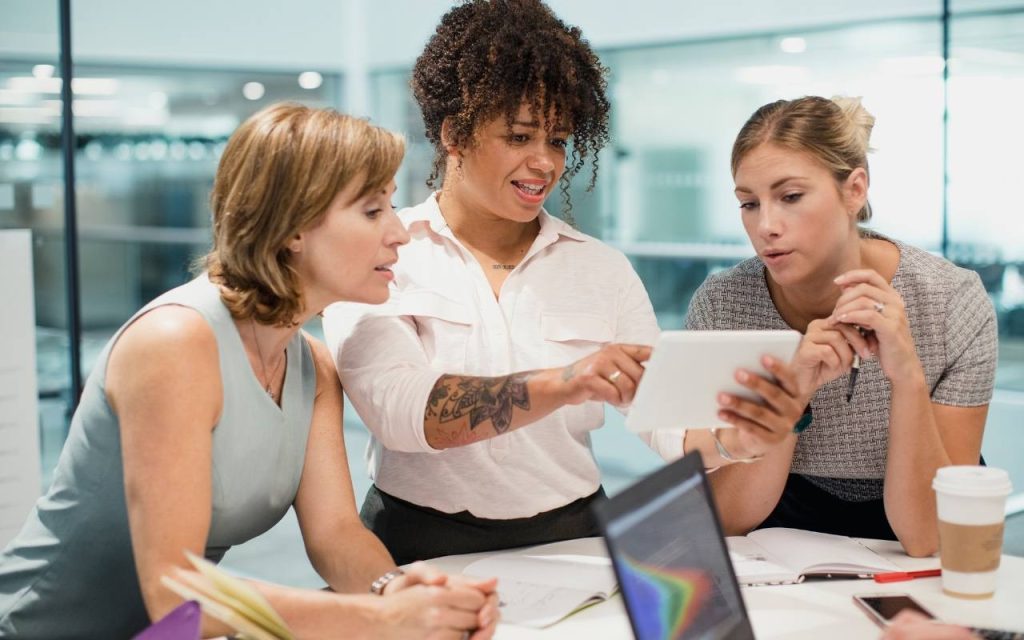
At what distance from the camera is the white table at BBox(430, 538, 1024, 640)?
1.85 m

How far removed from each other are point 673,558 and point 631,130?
502cm

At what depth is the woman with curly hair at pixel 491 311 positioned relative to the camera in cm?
234

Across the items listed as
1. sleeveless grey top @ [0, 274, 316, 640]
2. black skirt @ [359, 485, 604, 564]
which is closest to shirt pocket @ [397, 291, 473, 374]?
black skirt @ [359, 485, 604, 564]

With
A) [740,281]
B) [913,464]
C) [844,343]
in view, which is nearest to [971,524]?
[913,464]

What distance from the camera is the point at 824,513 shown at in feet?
8.23

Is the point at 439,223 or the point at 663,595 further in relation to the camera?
the point at 439,223

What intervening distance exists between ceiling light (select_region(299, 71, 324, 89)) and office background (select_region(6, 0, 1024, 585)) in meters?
0.01

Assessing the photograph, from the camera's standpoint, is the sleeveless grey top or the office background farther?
the office background

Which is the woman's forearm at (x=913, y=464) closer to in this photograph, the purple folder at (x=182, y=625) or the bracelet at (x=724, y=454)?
the bracelet at (x=724, y=454)

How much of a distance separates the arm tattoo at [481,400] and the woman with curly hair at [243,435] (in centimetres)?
21

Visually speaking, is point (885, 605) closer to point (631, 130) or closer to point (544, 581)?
point (544, 581)

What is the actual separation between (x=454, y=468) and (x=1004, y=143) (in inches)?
152

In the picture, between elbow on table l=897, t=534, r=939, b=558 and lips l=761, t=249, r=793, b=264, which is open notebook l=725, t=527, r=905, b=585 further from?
lips l=761, t=249, r=793, b=264

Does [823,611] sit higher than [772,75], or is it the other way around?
[772,75]
